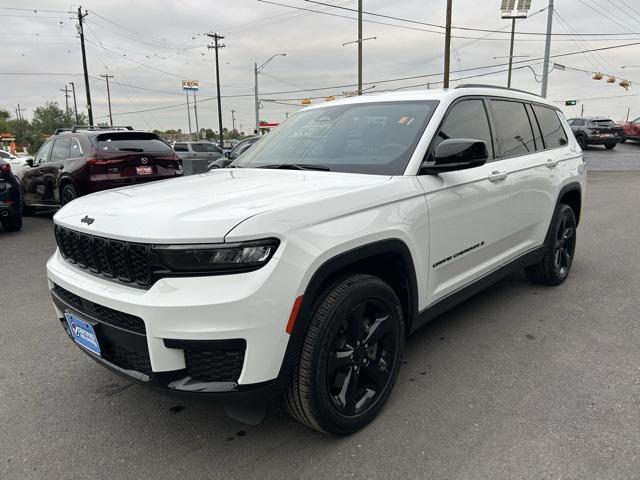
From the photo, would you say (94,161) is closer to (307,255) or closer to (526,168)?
(526,168)

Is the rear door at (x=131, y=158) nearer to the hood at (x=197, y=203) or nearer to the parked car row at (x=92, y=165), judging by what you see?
the parked car row at (x=92, y=165)

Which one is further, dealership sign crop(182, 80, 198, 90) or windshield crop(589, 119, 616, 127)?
dealership sign crop(182, 80, 198, 90)

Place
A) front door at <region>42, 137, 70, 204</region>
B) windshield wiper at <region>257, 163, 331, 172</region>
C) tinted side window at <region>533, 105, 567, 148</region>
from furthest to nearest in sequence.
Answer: front door at <region>42, 137, 70, 204</region>
tinted side window at <region>533, 105, 567, 148</region>
windshield wiper at <region>257, 163, 331, 172</region>

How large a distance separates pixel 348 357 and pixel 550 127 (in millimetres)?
3438

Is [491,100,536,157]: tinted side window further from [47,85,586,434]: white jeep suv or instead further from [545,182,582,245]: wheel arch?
[545,182,582,245]: wheel arch

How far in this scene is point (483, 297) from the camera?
4645 millimetres

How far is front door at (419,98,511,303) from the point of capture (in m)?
2.98

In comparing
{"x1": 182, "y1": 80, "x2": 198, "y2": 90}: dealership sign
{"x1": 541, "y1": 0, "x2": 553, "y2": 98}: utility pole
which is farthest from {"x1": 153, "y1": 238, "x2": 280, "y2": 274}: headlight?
{"x1": 182, "y1": 80, "x2": 198, "y2": 90}: dealership sign

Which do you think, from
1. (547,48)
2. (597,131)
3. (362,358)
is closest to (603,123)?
(597,131)

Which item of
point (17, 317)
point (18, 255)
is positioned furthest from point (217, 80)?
point (17, 317)

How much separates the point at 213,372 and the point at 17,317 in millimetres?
3244

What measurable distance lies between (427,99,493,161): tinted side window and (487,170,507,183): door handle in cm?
16

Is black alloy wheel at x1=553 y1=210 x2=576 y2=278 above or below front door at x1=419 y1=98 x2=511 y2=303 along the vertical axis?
below

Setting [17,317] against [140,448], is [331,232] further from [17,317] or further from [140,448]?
[17,317]
